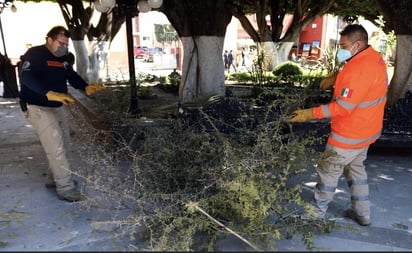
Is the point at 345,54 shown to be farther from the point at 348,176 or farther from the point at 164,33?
the point at 164,33

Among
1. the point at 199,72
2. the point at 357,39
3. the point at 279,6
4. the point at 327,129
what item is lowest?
the point at 327,129

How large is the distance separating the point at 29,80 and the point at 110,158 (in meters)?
1.20

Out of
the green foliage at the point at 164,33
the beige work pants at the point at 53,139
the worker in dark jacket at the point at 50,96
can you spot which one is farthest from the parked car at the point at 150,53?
the beige work pants at the point at 53,139

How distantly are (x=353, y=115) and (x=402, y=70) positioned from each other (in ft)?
11.2

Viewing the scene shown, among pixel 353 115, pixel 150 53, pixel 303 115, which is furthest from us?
pixel 150 53

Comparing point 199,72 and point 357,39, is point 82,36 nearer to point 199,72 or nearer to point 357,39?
point 199,72

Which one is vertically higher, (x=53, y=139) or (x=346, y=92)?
(x=346, y=92)

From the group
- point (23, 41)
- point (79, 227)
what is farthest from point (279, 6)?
point (23, 41)

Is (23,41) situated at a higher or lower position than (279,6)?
lower

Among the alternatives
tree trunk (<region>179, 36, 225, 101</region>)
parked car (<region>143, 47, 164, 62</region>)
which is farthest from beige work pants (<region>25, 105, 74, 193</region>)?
parked car (<region>143, 47, 164, 62</region>)

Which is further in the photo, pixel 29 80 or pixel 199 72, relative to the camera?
pixel 199 72

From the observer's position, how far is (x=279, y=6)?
647 inches

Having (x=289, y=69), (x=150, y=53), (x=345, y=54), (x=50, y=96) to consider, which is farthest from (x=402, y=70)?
(x=150, y=53)

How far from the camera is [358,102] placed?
3.12m
